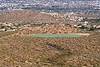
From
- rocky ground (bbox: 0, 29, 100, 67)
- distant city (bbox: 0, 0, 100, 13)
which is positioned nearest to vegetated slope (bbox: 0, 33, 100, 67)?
rocky ground (bbox: 0, 29, 100, 67)

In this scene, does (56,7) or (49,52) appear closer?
(49,52)

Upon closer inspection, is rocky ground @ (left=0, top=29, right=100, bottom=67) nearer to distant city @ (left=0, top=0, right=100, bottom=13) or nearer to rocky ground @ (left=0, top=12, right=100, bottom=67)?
rocky ground @ (left=0, top=12, right=100, bottom=67)

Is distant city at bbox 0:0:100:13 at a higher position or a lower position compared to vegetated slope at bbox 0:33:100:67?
lower

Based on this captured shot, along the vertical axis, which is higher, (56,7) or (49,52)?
(49,52)

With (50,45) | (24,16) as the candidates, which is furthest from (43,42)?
(24,16)

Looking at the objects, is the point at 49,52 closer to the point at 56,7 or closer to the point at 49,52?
the point at 49,52

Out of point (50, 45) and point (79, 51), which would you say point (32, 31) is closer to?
point (50, 45)

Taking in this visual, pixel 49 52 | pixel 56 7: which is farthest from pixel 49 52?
pixel 56 7

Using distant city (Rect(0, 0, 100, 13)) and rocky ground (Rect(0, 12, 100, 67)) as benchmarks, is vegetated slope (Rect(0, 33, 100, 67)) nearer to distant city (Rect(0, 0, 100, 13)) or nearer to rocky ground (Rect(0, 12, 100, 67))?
rocky ground (Rect(0, 12, 100, 67))

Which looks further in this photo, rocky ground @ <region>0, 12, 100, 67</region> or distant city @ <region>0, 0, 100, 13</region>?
distant city @ <region>0, 0, 100, 13</region>

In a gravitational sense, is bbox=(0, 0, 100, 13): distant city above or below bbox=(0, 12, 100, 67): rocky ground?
below
